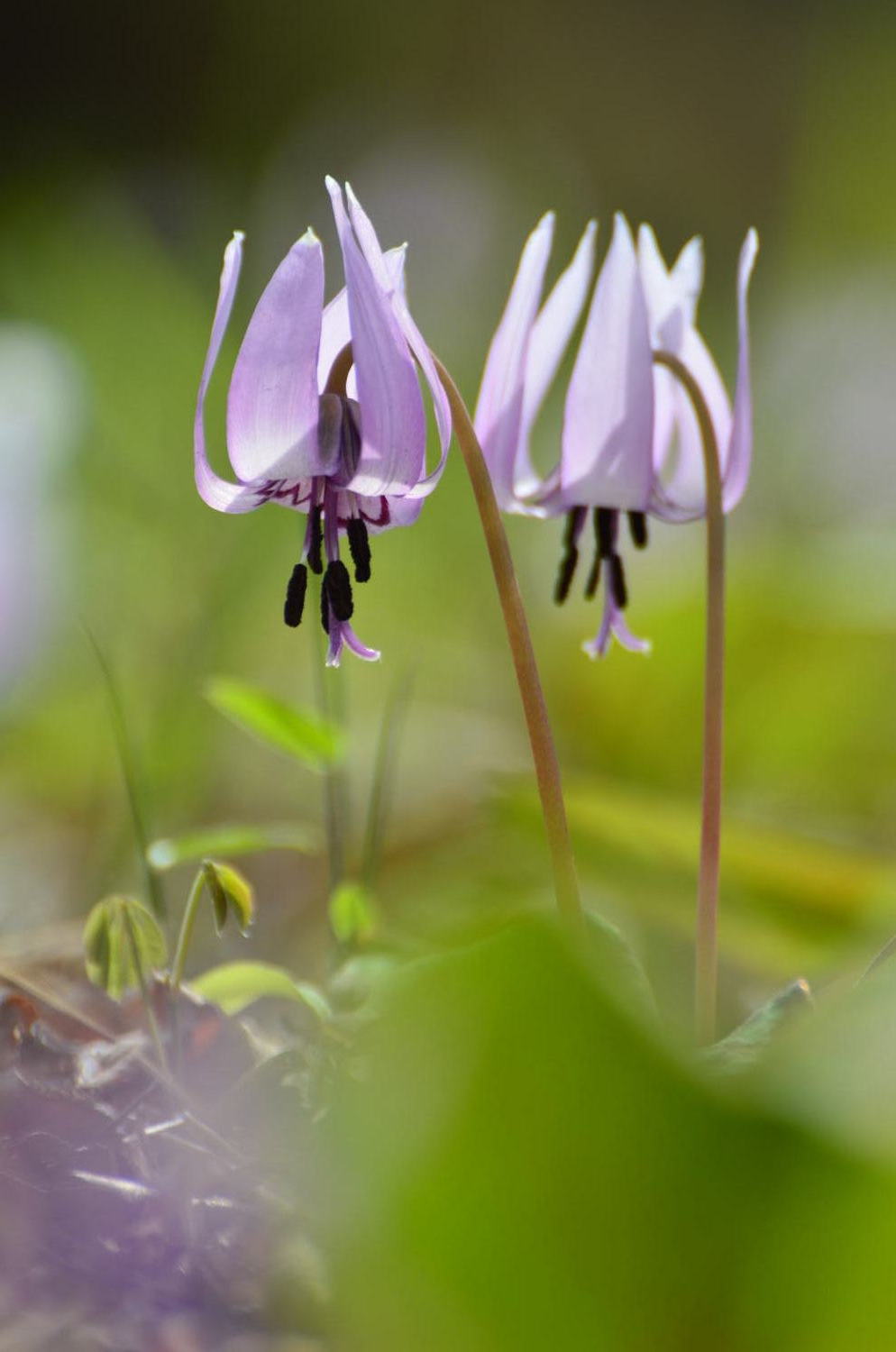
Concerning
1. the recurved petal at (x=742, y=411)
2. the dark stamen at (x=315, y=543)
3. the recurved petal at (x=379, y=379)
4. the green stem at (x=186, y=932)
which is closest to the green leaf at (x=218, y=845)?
the green stem at (x=186, y=932)

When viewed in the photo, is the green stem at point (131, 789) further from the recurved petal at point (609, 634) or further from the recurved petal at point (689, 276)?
the recurved petal at point (689, 276)

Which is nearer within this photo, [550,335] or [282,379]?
[282,379]

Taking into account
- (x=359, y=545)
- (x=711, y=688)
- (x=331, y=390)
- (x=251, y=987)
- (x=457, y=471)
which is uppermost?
(x=457, y=471)

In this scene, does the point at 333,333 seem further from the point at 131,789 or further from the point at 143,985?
the point at 143,985

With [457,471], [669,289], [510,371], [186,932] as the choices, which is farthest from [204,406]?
[457,471]

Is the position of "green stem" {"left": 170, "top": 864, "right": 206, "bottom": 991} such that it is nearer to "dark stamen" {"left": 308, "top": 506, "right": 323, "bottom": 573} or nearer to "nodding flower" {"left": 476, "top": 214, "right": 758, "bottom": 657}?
"dark stamen" {"left": 308, "top": 506, "right": 323, "bottom": 573}

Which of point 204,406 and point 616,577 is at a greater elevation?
point 204,406

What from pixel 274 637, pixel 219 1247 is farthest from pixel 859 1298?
pixel 274 637
